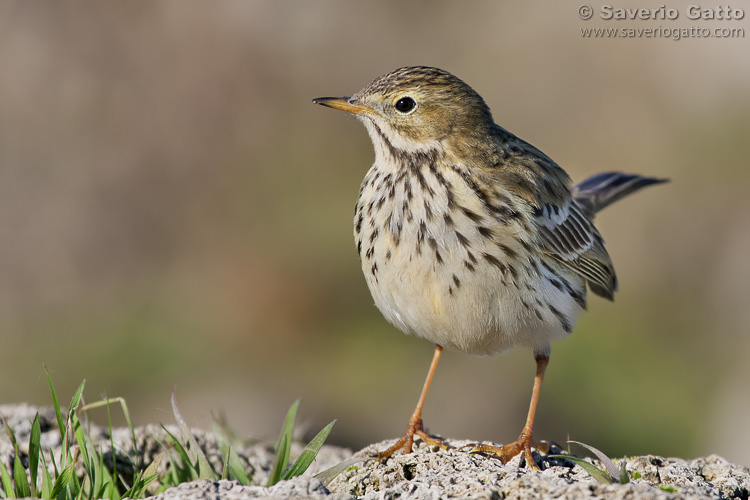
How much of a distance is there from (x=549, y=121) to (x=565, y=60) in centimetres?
96

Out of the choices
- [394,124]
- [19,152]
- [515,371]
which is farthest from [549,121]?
[394,124]

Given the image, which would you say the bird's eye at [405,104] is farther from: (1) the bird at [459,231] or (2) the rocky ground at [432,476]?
(2) the rocky ground at [432,476]

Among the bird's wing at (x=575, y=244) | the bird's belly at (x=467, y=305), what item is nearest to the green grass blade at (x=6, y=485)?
the bird's belly at (x=467, y=305)

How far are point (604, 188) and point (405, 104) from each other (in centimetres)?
258

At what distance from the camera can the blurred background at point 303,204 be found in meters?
10.8

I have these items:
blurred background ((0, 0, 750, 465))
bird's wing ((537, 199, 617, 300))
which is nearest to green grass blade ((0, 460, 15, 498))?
bird's wing ((537, 199, 617, 300))

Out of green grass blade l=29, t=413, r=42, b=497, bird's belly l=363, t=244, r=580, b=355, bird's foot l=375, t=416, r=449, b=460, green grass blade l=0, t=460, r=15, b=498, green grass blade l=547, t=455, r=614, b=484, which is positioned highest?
bird's belly l=363, t=244, r=580, b=355

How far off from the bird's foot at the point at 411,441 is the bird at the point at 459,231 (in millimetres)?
10

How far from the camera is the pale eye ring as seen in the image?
559 cm

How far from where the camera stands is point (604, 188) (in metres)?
7.57

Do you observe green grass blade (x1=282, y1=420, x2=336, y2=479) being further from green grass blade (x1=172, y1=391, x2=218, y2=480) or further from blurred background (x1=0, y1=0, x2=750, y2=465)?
blurred background (x1=0, y1=0, x2=750, y2=465)

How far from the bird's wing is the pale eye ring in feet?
3.12

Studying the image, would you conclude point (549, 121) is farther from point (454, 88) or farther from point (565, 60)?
point (454, 88)

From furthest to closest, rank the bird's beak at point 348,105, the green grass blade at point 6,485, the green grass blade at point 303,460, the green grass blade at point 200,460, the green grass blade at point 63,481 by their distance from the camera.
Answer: the bird's beak at point 348,105 < the green grass blade at point 200,460 < the green grass blade at point 303,460 < the green grass blade at point 6,485 < the green grass blade at point 63,481
